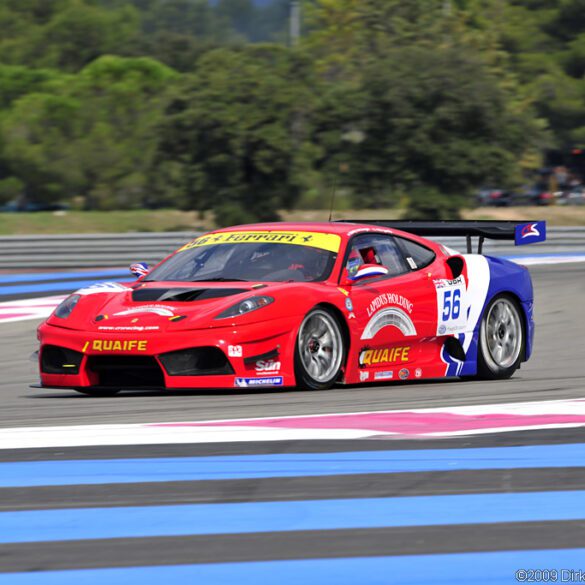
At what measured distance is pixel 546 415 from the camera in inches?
287

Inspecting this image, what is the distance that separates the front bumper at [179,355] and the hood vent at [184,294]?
35cm

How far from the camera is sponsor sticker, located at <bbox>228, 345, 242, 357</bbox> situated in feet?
26.4

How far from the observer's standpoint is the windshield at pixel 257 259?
28.9 ft

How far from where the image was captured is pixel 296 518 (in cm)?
469

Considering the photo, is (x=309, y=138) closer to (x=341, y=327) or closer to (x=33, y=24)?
(x=341, y=327)

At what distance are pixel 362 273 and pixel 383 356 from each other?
→ 598mm

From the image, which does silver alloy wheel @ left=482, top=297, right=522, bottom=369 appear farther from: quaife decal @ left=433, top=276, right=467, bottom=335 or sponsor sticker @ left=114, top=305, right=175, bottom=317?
sponsor sticker @ left=114, top=305, right=175, bottom=317

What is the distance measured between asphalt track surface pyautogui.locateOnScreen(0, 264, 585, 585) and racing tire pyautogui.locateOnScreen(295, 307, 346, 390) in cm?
106

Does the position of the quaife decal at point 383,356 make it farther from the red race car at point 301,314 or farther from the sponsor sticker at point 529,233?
the sponsor sticker at point 529,233

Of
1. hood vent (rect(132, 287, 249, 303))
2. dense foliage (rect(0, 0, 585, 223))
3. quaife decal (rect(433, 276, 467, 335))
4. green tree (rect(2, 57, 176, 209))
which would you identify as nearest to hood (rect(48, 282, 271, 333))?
hood vent (rect(132, 287, 249, 303))

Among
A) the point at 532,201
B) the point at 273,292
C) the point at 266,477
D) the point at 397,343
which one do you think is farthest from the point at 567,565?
the point at 532,201

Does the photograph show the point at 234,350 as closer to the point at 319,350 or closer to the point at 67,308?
the point at 319,350

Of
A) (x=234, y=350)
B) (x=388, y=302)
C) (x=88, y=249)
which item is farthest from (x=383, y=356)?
(x=88, y=249)

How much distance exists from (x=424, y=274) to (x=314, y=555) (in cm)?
546
